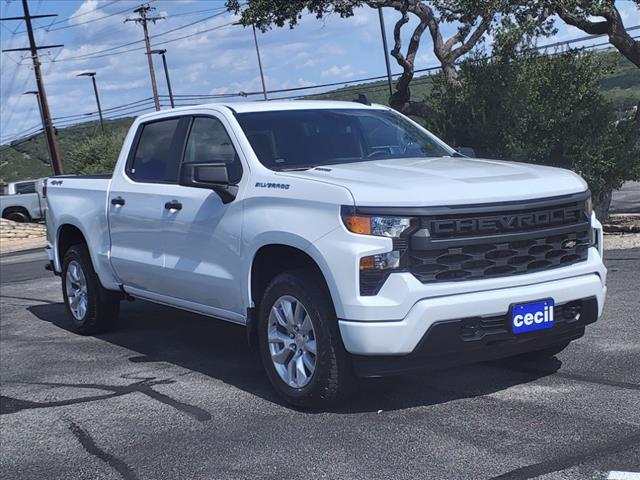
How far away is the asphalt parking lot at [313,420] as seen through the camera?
14.4 feet

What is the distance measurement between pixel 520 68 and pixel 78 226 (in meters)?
8.63

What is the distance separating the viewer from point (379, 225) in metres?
4.85

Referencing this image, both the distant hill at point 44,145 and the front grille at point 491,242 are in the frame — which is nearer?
the front grille at point 491,242

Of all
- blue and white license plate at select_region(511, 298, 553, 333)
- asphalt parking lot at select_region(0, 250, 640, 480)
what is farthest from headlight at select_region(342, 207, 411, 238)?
asphalt parking lot at select_region(0, 250, 640, 480)

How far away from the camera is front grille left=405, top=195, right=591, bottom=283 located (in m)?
4.85

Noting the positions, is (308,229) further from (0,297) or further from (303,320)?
(0,297)

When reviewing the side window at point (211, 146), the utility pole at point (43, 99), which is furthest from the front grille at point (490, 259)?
the utility pole at point (43, 99)

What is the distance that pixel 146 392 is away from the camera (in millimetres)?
6172

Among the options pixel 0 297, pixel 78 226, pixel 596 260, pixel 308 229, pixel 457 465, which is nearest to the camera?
pixel 457 465

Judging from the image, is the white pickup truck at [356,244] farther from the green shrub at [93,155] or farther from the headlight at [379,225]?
the green shrub at [93,155]

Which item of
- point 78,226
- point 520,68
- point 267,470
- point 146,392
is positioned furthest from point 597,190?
point 267,470

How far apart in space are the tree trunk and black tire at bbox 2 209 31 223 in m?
25.0

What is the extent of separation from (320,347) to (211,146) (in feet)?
Result: 6.83

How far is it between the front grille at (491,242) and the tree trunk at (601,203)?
10.0m
